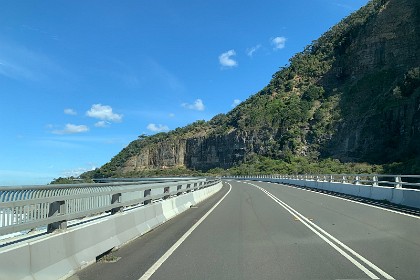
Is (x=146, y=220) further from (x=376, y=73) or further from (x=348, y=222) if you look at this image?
(x=376, y=73)

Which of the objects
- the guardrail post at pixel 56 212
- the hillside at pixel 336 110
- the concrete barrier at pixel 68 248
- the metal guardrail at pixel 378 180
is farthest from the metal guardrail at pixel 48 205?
the hillside at pixel 336 110

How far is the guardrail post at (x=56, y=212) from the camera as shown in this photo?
796 centimetres

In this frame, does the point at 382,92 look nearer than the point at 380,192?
No

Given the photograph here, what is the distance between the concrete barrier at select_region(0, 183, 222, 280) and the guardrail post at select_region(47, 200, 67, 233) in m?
0.14

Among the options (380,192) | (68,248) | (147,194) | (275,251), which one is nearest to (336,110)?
(380,192)

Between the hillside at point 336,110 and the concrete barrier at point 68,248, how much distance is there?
45.6m

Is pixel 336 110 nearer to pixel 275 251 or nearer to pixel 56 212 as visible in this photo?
pixel 275 251

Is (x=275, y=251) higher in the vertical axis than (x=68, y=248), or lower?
lower

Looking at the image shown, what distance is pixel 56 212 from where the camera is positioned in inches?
316

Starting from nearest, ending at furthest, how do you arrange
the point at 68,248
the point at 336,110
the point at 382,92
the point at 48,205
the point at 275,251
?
the point at 48,205
the point at 68,248
the point at 275,251
the point at 382,92
the point at 336,110

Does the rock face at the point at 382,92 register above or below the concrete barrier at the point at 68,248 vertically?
above

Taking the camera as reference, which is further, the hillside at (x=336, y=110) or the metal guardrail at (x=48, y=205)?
the hillside at (x=336, y=110)

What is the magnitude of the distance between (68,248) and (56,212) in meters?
0.65

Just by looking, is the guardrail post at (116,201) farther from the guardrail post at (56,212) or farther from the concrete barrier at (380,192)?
the concrete barrier at (380,192)
